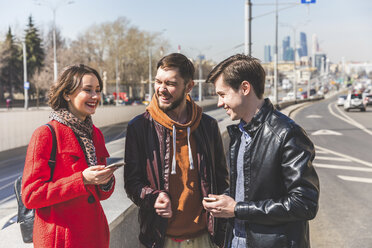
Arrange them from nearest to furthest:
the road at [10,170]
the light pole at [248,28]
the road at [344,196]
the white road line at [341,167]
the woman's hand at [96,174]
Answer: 1. the woman's hand at [96,174]
2. the road at [344,196]
3. the road at [10,170]
4. the white road line at [341,167]
5. the light pole at [248,28]

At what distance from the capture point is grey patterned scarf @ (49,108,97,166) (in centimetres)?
209

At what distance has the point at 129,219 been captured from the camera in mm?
3137

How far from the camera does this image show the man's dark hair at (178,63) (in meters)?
2.46

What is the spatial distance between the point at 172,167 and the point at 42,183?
78cm

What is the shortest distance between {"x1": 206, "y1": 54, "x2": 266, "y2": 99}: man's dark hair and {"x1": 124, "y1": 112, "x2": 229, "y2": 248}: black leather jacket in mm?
601

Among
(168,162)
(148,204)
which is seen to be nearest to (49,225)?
(148,204)

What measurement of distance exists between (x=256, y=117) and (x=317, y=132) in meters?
16.1

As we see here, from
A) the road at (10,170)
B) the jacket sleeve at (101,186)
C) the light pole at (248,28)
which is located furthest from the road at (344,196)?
the road at (10,170)

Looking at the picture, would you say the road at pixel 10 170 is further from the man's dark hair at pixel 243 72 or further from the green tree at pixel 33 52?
the green tree at pixel 33 52

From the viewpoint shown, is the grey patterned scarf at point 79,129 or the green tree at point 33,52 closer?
the grey patterned scarf at point 79,129

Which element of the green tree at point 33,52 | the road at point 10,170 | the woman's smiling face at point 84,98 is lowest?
the road at point 10,170

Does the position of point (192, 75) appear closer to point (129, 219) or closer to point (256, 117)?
point (256, 117)

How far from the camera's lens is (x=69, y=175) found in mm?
2033

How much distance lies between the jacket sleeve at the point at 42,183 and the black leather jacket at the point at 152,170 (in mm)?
510
